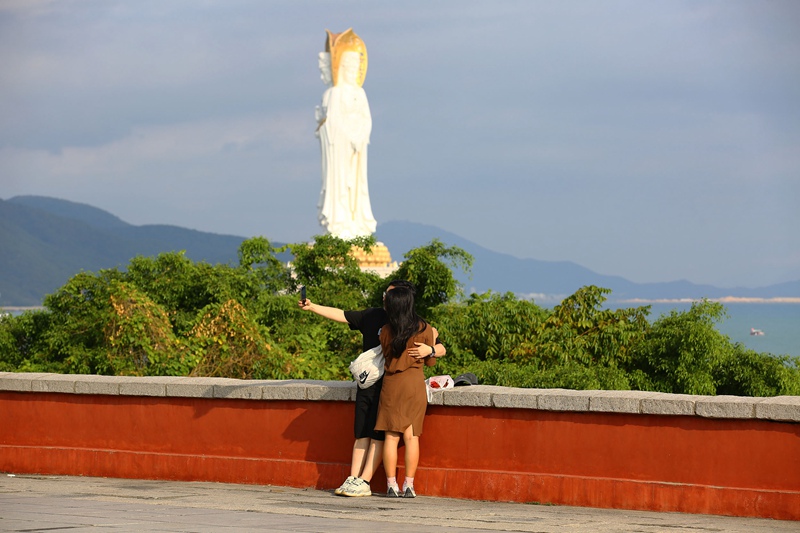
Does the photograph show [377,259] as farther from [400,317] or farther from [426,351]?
[426,351]

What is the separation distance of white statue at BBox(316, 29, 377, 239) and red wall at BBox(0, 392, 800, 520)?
3083cm

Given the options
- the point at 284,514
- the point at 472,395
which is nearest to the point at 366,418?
the point at 472,395

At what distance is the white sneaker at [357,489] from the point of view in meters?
9.51

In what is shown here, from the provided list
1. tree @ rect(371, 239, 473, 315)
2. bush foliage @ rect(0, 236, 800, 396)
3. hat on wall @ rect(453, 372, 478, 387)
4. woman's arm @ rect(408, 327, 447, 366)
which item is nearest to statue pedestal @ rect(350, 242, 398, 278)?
bush foliage @ rect(0, 236, 800, 396)

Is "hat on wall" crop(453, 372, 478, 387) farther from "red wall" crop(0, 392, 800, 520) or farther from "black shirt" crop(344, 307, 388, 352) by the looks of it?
"black shirt" crop(344, 307, 388, 352)

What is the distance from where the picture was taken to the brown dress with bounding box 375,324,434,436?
936 cm

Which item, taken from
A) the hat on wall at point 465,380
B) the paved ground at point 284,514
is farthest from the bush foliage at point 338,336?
the paved ground at point 284,514

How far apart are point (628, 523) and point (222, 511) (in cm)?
285

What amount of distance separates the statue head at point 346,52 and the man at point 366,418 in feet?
107

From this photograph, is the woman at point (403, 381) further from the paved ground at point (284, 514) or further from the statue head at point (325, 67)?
the statue head at point (325, 67)

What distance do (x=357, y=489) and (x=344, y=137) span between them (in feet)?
110

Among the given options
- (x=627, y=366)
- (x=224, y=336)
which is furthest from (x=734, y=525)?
(x=224, y=336)

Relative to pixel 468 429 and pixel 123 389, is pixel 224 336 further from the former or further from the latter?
pixel 468 429

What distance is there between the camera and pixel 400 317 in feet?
31.0
